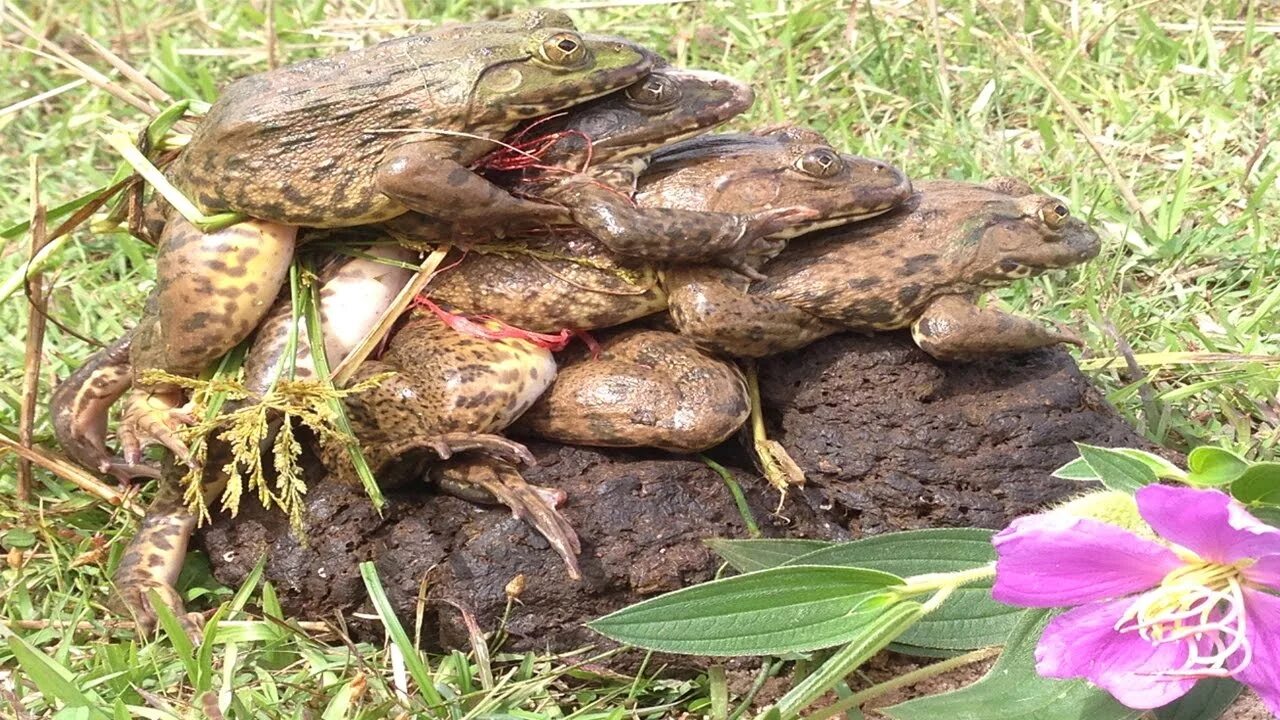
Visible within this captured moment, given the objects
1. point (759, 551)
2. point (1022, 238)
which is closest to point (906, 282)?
point (1022, 238)

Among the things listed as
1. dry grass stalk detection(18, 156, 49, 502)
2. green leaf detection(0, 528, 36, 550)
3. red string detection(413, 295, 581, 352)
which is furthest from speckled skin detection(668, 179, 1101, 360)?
green leaf detection(0, 528, 36, 550)

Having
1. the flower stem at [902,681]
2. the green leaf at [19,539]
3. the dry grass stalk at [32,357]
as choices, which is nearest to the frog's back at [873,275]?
the flower stem at [902,681]

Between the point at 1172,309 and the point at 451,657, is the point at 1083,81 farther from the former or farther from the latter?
the point at 451,657

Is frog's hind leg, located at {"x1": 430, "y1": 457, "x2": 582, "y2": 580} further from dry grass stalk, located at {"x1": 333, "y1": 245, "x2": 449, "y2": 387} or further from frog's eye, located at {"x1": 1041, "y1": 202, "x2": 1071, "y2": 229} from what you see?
frog's eye, located at {"x1": 1041, "y1": 202, "x2": 1071, "y2": 229}

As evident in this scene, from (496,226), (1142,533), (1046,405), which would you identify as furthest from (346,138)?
(1142,533)

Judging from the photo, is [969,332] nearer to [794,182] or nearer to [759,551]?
[794,182]
